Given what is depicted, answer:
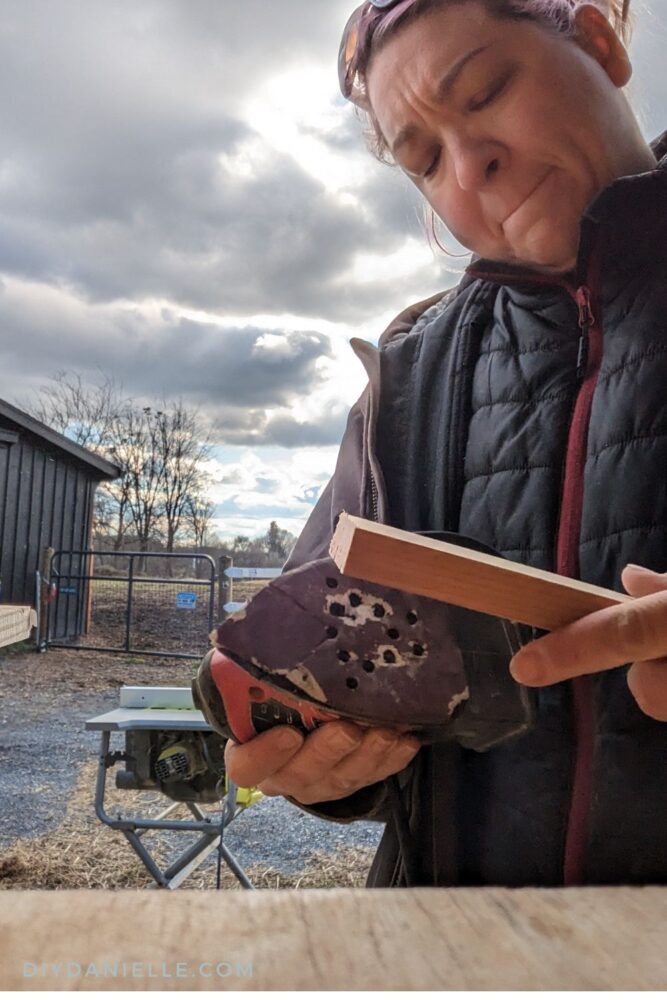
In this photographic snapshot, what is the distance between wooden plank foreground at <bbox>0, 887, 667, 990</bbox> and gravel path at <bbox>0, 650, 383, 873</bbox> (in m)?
1.16

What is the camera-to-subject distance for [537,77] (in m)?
0.45

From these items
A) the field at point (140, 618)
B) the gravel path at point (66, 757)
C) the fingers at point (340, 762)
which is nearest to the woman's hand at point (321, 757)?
the fingers at point (340, 762)

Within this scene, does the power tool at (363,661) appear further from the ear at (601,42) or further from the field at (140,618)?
the field at (140,618)

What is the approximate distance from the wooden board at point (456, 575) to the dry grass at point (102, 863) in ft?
3.28

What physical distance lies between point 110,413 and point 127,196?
2.18 feet

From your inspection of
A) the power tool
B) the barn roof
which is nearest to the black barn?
the barn roof

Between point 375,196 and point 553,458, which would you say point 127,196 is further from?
point 553,458

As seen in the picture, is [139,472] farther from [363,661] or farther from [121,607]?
[363,661]

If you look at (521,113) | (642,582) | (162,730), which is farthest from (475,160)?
(162,730)

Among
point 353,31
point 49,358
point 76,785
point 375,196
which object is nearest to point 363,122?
point 353,31

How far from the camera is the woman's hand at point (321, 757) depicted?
0.38 m

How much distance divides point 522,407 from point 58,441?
1886 mm

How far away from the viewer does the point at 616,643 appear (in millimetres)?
279

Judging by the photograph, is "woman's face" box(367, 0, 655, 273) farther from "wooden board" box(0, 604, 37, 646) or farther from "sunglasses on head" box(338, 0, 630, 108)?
"wooden board" box(0, 604, 37, 646)
